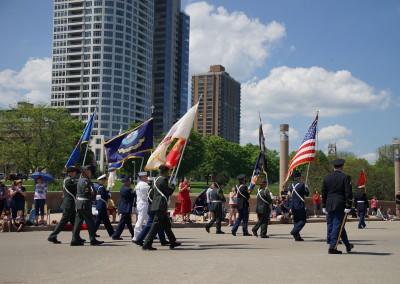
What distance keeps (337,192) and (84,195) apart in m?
5.85

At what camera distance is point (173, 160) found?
15.0 m

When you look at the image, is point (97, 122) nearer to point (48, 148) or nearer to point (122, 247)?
point (48, 148)

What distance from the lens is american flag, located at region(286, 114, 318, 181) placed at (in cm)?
1989

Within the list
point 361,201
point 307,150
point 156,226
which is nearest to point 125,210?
point 156,226

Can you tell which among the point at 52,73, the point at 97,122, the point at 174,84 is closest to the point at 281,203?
the point at 97,122

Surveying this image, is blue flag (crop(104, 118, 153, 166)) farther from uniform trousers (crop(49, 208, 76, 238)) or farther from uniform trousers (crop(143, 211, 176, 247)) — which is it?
uniform trousers (crop(143, 211, 176, 247))

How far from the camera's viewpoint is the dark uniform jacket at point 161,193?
11.3 m

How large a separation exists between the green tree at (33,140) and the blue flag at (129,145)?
1903 inches

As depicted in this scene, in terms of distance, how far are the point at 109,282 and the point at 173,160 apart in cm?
796

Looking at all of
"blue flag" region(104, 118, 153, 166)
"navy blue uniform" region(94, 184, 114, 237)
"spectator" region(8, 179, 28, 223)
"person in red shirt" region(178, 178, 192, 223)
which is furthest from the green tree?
"navy blue uniform" region(94, 184, 114, 237)

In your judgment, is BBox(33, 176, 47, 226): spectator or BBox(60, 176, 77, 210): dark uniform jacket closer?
BBox(60, 176, 77, 210): dark uniform jacket

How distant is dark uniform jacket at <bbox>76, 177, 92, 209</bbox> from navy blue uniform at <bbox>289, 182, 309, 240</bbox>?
5.55 m

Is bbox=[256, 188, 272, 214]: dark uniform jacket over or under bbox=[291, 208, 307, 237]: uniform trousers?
over

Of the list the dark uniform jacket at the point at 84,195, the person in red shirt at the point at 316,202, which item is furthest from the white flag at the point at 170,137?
the person in red shirt at the point at 316,202
